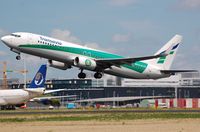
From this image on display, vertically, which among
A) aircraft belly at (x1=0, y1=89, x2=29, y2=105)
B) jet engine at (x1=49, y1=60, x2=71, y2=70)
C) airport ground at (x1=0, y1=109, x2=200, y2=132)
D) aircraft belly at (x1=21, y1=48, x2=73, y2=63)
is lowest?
airport ground at (x1=0, y1=109, x2=200, y2=132)

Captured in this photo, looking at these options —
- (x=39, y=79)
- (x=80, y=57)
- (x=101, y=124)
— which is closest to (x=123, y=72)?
(x=80, y=57)

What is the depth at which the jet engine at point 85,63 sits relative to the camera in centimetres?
5875

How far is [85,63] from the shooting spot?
5922 cm

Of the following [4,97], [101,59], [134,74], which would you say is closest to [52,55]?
[101,59]

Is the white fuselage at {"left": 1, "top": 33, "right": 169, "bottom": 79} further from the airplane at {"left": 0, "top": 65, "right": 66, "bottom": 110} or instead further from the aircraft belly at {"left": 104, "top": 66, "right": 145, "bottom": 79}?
the airplane at {"left": 0, "top": 65, "right": 66, "bottom": 110}

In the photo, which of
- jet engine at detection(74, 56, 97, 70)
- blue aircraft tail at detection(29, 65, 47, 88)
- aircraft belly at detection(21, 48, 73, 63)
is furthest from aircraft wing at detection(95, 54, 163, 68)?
blue aircraft tail at detection(29, 65, 47, 88)

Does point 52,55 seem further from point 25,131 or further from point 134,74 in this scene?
point 25,131

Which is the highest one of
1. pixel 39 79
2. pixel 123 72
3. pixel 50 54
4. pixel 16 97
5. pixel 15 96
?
pixel 50 54

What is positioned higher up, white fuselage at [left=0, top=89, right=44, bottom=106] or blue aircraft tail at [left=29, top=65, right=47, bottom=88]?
blue aircraft tail at [left=29, top=65, right=47, bottom=88]

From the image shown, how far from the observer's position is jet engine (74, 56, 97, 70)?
58.8 metres

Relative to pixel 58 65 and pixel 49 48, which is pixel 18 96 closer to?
pixel 58 65

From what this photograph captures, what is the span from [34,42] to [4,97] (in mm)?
30035

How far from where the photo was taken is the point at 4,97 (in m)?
83.5

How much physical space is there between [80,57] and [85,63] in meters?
0.98
